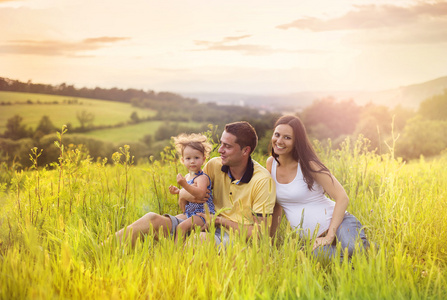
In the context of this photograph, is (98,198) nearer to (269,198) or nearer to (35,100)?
(269,198)

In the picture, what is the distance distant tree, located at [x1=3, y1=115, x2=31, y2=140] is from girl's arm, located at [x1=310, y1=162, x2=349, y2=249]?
51.8ft

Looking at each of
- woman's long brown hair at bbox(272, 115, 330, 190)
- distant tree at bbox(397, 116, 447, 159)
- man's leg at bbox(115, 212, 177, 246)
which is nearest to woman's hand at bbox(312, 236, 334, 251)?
woman's long brown hair at bbox(272, 115, 330, 190)

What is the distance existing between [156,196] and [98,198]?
2.75ft

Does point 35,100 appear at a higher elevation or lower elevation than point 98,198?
higher

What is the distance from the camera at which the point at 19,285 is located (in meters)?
2.85

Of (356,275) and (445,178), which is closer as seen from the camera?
(356,275)

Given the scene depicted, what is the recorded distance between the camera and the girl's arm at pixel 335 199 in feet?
→ 13.9

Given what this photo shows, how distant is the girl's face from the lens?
4.65m

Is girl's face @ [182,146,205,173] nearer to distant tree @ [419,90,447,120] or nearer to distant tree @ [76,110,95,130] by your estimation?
distant tree @ [76,110,95,130]

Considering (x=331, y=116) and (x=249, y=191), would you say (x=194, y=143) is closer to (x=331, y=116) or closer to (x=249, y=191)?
(x=249, y=191)

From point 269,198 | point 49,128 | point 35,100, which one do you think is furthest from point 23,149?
point 269,198

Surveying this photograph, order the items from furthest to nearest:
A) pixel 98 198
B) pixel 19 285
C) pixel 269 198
Answer: pixel 98 198
pixel 269 198
pixel 19 285

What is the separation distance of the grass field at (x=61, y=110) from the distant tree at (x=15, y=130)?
166 millimetres

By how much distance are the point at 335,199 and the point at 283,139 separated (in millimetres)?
811
